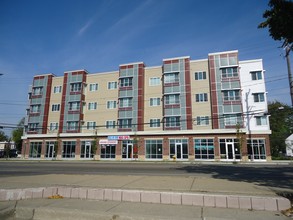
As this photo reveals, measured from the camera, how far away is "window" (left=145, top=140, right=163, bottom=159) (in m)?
38.0

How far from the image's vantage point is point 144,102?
41844 millimetres

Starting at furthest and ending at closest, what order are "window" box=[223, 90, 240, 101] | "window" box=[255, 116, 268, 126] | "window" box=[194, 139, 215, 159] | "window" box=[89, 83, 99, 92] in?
"window" box=[89, 83, 99, 92]
"window" box=[223, 90, 240, 101]
"window" box=[194, 139, 215, 159]
"window" box=[255, 116, 268, 126]

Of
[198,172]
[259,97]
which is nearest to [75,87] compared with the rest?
[259,97]

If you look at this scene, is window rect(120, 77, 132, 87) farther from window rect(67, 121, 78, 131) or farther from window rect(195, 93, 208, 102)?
window rect(195, 93, 208, 102)

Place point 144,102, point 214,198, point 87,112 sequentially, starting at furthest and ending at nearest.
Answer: point 87,112 → point 144,102 → point 214,198

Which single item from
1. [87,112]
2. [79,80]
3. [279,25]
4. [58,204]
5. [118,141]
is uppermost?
[79,80]

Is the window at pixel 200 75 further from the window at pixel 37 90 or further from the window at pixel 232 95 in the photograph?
the window at pixel 37 90

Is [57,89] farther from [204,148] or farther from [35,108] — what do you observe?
[204,148]

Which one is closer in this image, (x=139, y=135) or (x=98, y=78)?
(x=139, y=135)

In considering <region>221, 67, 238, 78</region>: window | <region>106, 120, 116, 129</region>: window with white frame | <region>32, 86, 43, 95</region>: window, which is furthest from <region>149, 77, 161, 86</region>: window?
<region>32, 86, 43, 95</region>: window

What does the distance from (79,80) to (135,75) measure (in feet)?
39.6

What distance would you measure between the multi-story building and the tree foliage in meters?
27.5

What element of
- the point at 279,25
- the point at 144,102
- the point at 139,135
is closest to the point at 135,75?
the point at 144,102

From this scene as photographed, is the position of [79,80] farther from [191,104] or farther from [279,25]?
[279,25]
